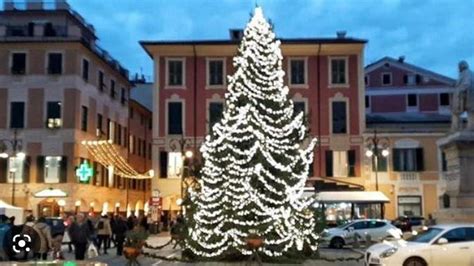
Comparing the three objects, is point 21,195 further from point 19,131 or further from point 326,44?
point 326,44

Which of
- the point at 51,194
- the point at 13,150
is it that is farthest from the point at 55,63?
the point at 51,194

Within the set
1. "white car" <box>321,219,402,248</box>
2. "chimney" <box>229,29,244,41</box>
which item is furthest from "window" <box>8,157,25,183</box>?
"white car" <box>321,219,402,248</box>

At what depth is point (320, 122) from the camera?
5719cm

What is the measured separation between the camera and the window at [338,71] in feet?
189

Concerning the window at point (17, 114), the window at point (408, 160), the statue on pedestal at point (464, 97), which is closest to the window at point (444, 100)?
the window at point (408, 160)

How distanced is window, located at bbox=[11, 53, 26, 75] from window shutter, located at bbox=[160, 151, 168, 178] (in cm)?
1182

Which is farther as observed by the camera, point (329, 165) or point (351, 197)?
point (329, 165)

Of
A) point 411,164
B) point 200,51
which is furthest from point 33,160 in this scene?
point 411,164

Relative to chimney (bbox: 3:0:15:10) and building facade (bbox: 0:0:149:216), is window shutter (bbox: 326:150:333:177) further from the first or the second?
chimney (bbox: 3:0:15:10)

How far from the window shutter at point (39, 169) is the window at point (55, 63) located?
6018 mm

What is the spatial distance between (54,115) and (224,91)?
1320cm

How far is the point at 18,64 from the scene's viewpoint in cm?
5212

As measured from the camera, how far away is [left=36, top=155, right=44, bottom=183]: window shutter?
167 feet

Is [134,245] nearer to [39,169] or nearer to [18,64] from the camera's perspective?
[39,169]
